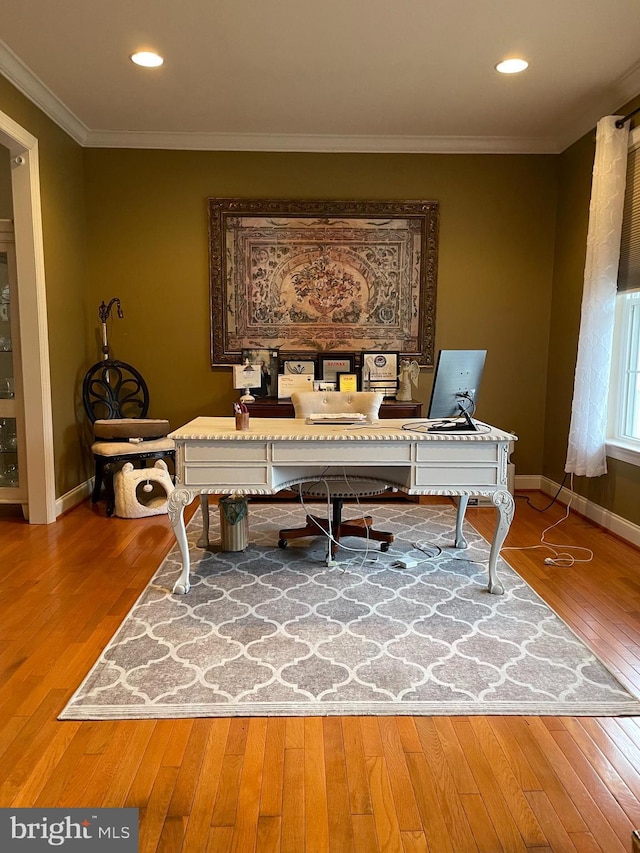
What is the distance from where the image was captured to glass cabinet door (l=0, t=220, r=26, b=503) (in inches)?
159

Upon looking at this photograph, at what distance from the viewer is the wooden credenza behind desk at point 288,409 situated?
4570mm

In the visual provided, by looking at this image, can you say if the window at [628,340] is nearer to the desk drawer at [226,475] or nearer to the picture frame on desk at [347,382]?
the picture frame on desk at [347,382]

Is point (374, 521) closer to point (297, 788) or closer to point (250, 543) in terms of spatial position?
point (250, 543)

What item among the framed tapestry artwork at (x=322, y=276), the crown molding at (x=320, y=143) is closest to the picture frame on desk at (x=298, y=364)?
the framed tapestry artwork at (x=322, y=276)

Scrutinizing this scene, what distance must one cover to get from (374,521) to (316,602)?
1.40 meters

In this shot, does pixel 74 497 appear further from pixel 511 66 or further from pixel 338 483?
pixel 511 66

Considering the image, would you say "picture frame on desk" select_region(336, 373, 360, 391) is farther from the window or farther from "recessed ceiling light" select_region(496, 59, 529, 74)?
"recessed ceiling light" select_region(496, 59, 529, 74)

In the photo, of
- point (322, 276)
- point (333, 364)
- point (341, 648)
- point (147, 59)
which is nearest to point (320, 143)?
point (322, 276)

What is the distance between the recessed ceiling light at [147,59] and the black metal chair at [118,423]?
6.93 ft

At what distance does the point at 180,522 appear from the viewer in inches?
112

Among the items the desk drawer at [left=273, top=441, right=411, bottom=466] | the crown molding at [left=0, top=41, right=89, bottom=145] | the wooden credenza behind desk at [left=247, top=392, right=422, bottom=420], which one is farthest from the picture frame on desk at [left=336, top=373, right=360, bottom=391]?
the crown molding at [left=0, top=41, right=89, bottom=145]

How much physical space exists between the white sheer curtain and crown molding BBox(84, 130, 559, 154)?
3.55ft

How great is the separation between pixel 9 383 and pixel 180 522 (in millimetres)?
2159

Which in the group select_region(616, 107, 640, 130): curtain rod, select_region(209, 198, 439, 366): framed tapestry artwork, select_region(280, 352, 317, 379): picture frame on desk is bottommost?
select_region(280, 352, 317, 379): picture frame on desk
